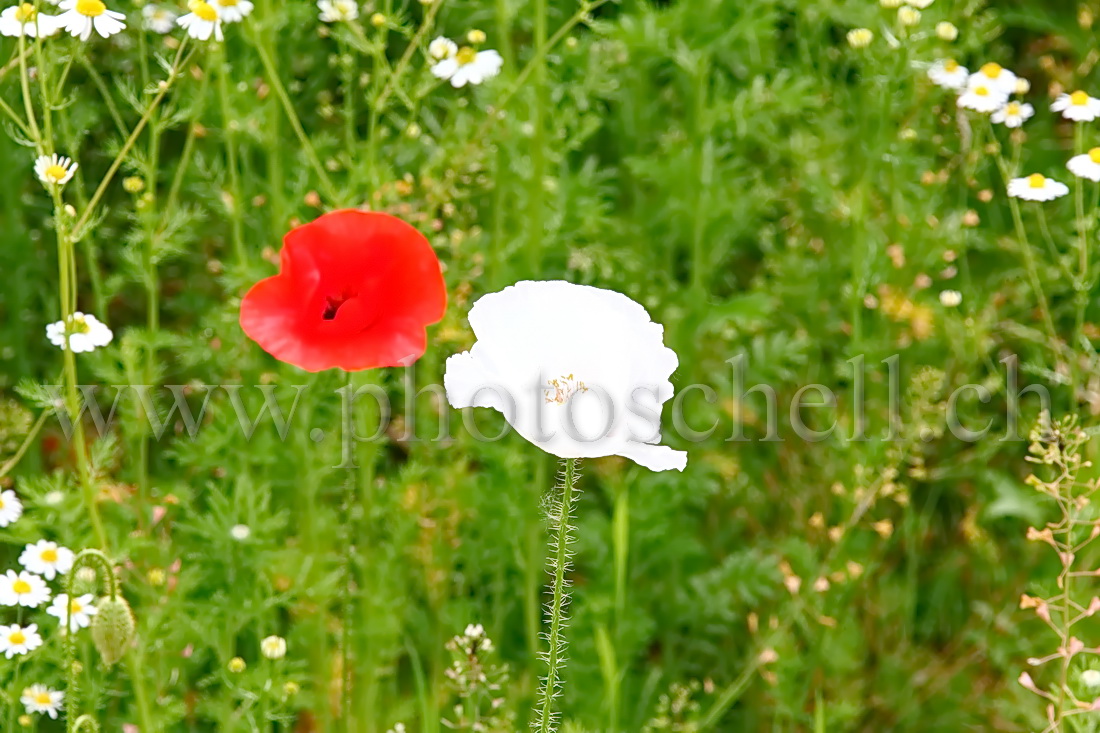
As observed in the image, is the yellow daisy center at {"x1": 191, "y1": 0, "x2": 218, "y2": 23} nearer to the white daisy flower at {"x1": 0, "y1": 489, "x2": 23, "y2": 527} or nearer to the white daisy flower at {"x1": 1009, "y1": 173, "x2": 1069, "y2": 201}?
the white daisy flower at {"x1": 0, "y1": 489, "x2": 23, "y2": 527}

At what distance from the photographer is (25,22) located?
1778 millimetres

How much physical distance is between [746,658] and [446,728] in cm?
61

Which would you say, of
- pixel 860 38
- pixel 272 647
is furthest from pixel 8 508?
pixel 860 38

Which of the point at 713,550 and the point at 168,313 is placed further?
the point at 168,313

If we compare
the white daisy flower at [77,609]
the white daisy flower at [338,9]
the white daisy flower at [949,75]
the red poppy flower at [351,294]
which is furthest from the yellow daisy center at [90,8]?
the white daisy flower at [949,75]

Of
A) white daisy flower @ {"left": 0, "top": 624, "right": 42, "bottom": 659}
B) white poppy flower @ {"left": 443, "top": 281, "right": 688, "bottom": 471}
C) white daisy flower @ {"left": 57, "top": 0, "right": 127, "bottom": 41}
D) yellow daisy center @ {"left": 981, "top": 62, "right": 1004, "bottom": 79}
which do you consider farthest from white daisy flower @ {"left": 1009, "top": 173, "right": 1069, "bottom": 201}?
white daisy flower @ {"left": 0, "top": 624, "right": 42, "bottom": 659}

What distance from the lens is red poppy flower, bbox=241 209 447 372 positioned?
5.43 feet

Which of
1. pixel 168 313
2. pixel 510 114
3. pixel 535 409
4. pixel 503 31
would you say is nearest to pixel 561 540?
pixel 535 409

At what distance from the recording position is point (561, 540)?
1384 millimetres

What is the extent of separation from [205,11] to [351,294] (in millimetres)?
533

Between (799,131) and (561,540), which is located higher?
(799,131)

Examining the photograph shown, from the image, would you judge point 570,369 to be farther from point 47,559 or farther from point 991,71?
point 991,71

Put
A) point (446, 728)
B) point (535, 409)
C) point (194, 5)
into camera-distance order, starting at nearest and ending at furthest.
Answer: point (535, 409)
point (194, 5)
point (446, 728)

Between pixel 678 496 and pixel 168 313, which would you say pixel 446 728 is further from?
pixel 168 313
